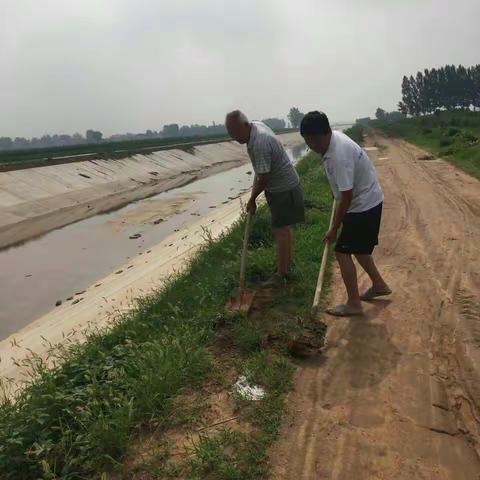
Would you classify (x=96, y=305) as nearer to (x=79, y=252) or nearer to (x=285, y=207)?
(x=285, y=207)

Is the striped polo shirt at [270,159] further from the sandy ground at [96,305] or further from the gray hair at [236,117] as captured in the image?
the sandy ground at [96,305]

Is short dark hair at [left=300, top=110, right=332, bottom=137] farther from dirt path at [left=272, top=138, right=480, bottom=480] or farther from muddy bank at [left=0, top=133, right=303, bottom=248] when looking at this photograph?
muddy bank at [left=0, top=133, right=303, bottom=248]

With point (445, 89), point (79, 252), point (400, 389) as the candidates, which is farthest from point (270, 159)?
point (445, 89)

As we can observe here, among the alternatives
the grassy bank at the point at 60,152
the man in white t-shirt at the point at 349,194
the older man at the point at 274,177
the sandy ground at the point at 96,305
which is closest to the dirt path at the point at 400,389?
the man in white t-shirt at the point at 349,194

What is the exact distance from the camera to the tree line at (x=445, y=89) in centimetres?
6488

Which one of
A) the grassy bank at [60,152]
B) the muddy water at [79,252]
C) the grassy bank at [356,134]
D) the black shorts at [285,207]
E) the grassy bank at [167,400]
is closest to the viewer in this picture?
the grassy bank at [167,400]

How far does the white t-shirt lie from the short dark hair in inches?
5.2

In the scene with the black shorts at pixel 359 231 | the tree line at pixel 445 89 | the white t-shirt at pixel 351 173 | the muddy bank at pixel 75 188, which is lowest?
the muddy bank at pixel 75 188

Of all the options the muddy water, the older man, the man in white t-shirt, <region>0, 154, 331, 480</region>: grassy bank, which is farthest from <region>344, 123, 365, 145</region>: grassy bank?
<region>0, 154, 331, 480</region>: grassy bank

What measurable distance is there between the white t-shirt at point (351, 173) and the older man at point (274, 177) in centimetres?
79

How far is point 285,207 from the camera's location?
4.64 meters

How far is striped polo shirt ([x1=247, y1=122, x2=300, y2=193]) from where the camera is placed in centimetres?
439

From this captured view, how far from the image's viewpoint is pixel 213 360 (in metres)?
3.73

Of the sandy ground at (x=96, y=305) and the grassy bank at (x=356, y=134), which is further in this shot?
the grassy bank at (x=356, y=134)
